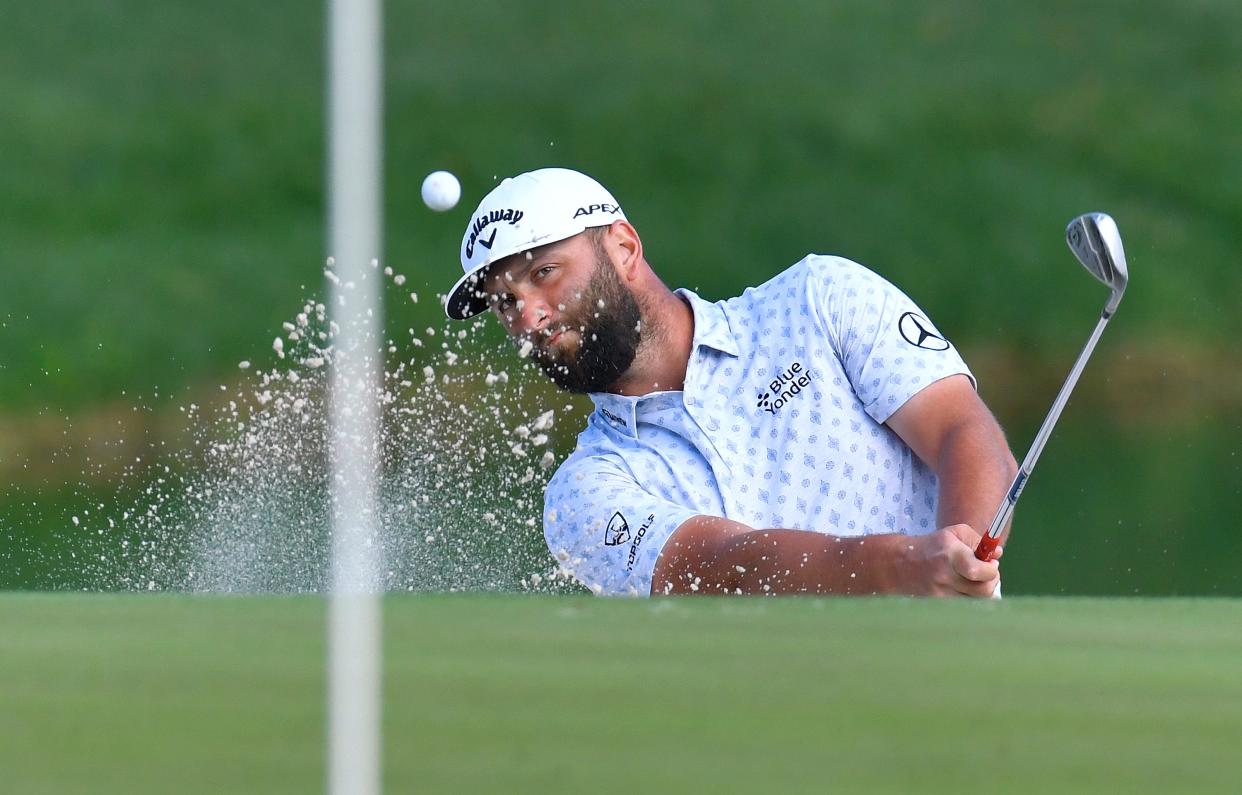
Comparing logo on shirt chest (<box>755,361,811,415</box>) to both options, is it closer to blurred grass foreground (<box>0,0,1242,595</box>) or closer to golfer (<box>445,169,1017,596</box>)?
golfer (<box>445,169,1017,596</box>)

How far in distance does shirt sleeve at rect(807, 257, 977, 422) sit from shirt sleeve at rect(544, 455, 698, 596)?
0.31 meters

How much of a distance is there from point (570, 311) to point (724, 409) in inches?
11.1

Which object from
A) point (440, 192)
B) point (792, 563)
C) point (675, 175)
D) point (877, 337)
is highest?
point (675, 175)

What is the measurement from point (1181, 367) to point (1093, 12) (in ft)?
10.9

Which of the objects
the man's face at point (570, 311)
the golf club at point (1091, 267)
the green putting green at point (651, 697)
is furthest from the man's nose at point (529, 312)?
the green putting green at point (651, 697)

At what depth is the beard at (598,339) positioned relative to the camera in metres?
3.26

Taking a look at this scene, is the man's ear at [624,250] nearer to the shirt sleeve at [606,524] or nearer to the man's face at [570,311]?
the man's face at [570,311]

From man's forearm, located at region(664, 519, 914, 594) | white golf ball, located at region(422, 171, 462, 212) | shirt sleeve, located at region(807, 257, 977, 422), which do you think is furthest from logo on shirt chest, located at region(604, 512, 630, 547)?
white golf ball, located at region(422, 171, 462, 212)

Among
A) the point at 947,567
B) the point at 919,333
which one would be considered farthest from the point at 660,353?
the point at 947,567

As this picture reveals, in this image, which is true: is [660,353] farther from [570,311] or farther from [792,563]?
[792,563]

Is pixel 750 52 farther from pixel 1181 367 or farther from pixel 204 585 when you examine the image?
pixel 204 585

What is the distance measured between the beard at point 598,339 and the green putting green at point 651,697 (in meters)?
1.29

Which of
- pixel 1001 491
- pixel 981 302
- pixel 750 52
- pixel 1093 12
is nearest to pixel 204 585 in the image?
pixel 1001 491

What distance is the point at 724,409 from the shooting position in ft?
10.5
